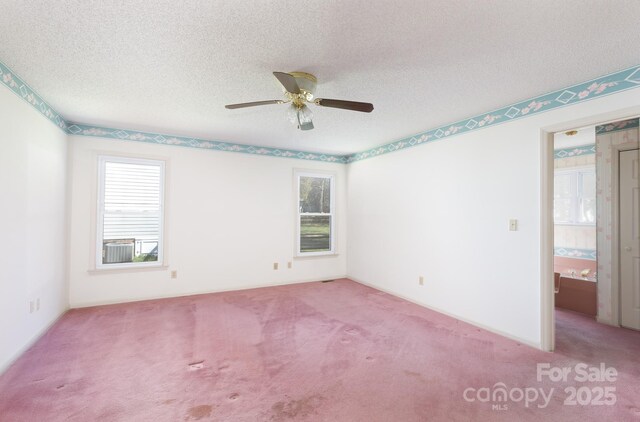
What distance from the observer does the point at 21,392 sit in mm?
2105

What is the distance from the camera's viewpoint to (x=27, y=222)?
280 cm

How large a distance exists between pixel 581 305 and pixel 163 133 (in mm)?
6305

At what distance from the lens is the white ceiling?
1.70 meters

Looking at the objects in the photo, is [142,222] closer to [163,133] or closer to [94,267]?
[94,267]

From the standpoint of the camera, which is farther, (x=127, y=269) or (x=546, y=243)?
(x=127, y=269)

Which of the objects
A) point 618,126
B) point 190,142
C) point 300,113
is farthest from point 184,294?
point 618,126

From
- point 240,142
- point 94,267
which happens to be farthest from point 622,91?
point 94,267

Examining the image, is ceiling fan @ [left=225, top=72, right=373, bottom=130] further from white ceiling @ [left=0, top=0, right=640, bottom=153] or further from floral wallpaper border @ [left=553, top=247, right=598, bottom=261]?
floral wallpaper border @ [left=553, top=247, right=598, bottom=261]

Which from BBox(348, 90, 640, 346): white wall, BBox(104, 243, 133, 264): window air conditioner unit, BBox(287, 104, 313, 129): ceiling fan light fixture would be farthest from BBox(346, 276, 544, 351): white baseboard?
BBox(104, 243, 133, 264): window air conditioner unit

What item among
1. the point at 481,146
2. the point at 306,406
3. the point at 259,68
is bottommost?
the point at 306,406

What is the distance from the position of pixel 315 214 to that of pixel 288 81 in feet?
12.5

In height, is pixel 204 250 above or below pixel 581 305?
above

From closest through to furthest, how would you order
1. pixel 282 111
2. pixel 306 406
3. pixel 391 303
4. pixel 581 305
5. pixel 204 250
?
1. pixel 306 406
2. pixel 282 111
3. pixel 581 305
4. pixel 391 303
5. pixel 204 250

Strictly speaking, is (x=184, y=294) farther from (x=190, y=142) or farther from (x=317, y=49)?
(x=317, y=49)
